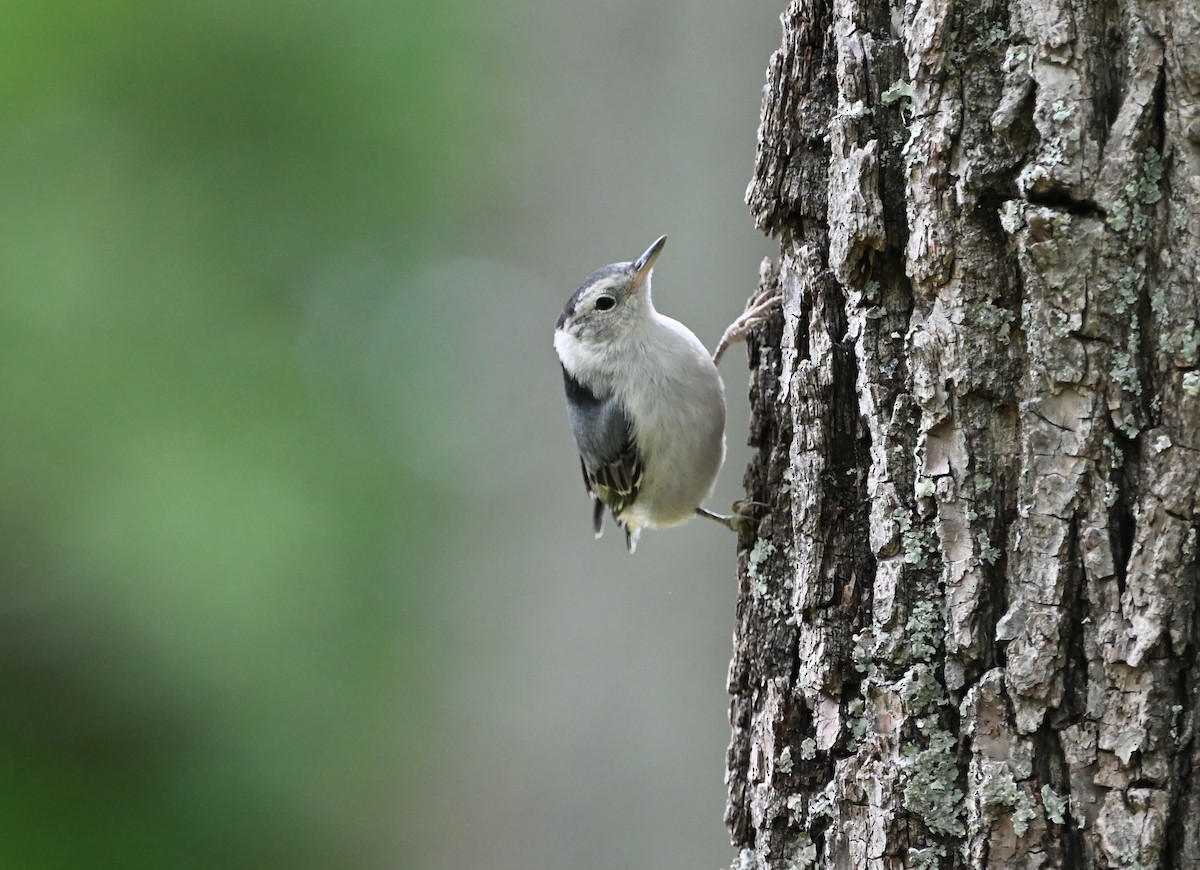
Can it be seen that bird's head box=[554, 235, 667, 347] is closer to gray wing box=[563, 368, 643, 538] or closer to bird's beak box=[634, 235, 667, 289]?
bird's beak box=[634, 235, 667, 289]

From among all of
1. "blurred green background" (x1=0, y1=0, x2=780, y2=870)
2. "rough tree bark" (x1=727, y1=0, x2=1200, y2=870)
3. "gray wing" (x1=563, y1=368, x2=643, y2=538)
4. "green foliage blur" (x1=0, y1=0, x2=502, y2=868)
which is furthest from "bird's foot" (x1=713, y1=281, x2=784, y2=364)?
"green foliage blur" (x1=0, y1=0, x2=502, y2=868)

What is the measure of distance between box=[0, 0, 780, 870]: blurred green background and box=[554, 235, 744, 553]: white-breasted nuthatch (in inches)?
37.3

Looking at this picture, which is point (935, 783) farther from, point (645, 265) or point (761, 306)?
point (645, 265)

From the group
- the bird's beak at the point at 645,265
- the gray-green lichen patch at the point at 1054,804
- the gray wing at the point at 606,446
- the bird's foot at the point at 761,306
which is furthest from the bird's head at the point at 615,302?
the gray-green lichen patch at the point at 1054,804

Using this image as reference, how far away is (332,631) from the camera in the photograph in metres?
5.32

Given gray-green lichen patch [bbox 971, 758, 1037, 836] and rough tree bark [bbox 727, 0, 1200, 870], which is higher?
rough tree bark [bbox 727, 0, 1200, 870]

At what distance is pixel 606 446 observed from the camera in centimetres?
296

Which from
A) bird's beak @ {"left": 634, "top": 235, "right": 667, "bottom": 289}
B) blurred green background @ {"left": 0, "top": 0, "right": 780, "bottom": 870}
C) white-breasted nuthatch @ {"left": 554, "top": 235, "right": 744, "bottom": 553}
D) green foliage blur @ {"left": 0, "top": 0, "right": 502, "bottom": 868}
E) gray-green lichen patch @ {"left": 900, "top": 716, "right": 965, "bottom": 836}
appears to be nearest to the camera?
gray-green lichen patch @ {"left": 900, "top": 716, "right": 965, "bottom": 836}

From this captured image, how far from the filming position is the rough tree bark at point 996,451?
1.23 metres

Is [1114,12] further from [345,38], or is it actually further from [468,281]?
[345,38]

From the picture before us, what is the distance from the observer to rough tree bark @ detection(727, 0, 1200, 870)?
1.23m

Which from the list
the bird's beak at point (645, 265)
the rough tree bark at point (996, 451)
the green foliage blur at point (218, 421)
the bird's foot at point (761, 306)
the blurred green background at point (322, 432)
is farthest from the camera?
the green foliage blur at point (218, 421)

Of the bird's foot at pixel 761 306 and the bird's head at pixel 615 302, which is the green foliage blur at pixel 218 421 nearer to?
the bird's head at pixel 615 302

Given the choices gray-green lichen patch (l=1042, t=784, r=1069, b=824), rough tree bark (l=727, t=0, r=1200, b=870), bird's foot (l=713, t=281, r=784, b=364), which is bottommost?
gray-green lichen patch (l=1042, t=784, r=1069, b=824)
